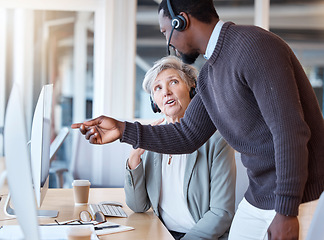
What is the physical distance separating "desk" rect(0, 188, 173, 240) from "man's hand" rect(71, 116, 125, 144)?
0.33 m

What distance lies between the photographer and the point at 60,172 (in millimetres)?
3928

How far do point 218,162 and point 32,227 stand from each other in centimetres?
134

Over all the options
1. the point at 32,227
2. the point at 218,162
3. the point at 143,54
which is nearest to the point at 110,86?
the point at 143,54

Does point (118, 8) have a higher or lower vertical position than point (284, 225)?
higher

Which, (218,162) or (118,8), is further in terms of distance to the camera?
(118,8)

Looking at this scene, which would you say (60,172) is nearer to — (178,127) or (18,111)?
(178,127)

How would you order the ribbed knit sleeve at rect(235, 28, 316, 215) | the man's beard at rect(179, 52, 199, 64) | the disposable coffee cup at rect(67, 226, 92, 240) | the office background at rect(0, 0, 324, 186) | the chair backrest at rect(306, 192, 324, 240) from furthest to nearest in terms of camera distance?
the office background at rect(0, 0, 324, 186), the man's beard at rect(179, 52, 199, 64), the disposable coffee cup at rect(67, 226, 92, 240), the ribbed knit sleeve at rect(235, 28, 316, 215), the chair backrest at rect(306, 192, 324, 240)

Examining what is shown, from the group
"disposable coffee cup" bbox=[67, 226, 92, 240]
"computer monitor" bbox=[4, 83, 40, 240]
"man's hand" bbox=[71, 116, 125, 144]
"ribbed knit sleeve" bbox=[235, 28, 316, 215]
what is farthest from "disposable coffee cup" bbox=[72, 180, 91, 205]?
"computer monitor" bbox=[4, 83, 40, 240]

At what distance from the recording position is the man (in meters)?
1.22

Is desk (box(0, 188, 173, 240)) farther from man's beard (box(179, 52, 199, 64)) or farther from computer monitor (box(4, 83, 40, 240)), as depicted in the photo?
computer monitor (box(4, 83, 40, 240))

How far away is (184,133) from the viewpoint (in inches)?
68.9

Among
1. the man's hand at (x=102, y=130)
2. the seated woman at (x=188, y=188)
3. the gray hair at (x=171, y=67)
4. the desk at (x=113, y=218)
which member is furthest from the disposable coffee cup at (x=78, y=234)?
the gray hair at (x=171, y=67)

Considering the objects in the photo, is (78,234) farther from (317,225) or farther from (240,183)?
(240,183)

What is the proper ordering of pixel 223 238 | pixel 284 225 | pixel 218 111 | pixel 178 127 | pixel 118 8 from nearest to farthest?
1. pixel 284 225
2. pixel 218 111
3. pixel 178 127
4. pixel 223 238
5. pixel 118 8
